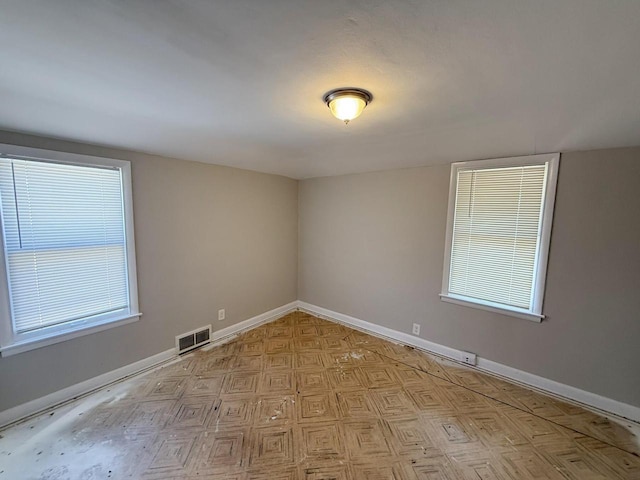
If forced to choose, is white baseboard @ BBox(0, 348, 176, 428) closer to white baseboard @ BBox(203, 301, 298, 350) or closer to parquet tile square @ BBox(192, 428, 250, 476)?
white baseboard @ BBox(203, 301, 298, 350)

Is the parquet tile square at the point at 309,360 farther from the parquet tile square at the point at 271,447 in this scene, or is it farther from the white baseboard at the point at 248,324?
the white baseboard at the point at 248,324

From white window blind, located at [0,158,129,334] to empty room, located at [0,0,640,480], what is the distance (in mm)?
16

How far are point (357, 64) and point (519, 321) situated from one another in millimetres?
2756

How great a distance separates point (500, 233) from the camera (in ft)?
8.79

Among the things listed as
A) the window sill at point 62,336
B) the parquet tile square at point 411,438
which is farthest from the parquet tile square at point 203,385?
the parquet tile square at point 411,438

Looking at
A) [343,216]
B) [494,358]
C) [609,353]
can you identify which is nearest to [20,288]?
[343,216]

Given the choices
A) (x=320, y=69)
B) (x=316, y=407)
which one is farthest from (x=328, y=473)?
(x=320, y=69)

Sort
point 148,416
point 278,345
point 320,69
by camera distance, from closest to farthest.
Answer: point 320,69 → point 148,416 → point 278,345

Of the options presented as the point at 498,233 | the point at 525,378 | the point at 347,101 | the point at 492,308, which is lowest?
the point at 525,378

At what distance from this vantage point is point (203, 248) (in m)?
3.19

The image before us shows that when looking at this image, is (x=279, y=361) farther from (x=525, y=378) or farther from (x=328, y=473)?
(x=525, y=378)

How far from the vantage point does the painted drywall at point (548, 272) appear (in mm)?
2154

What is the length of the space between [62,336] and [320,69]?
289cm

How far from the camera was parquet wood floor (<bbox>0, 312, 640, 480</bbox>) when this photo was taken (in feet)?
5.60
